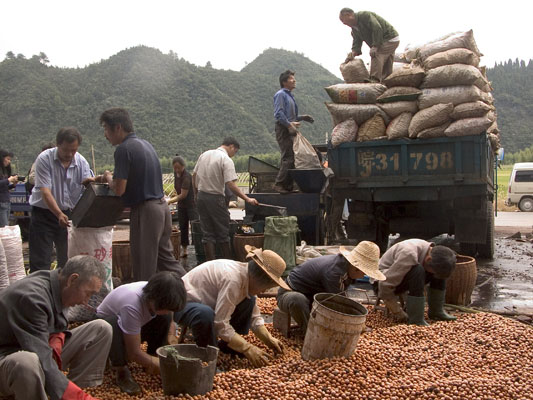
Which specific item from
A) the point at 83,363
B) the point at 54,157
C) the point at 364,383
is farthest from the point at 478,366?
the point at 54,157

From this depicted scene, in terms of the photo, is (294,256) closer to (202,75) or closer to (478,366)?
(478,366)

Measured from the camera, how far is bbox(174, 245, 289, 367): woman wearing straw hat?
3.24m

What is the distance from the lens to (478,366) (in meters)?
3.46

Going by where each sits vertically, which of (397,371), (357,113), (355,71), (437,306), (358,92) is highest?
(355,71)

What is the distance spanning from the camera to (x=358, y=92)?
7188 mm

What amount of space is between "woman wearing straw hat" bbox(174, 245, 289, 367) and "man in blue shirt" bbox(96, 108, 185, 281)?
2.39ft

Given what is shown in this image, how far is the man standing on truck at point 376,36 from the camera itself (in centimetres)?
731

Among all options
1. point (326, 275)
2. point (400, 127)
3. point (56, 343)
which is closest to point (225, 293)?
point (326, 275)

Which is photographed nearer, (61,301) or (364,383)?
(61,301)

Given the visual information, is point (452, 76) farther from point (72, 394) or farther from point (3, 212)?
point (3, 212)

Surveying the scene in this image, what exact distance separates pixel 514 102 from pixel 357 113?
6041 centimetres

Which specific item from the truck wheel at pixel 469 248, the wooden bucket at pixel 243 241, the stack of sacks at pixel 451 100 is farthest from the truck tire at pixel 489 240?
the wooden bucket at pixel 243 241

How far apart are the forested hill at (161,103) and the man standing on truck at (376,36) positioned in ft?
115

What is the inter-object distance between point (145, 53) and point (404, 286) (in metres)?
62.6
